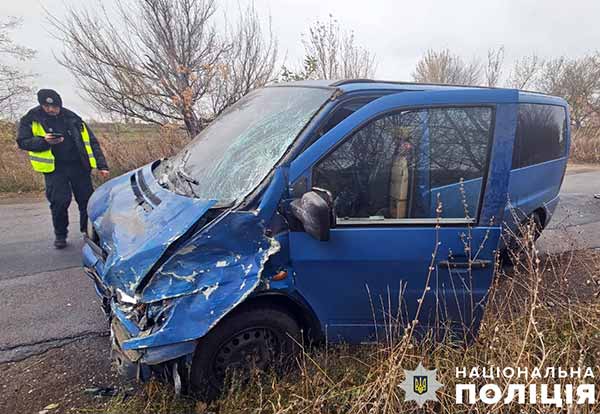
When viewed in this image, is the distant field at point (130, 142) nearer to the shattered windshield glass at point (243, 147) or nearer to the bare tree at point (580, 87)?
the shattered windshield glass at point (243, 147)

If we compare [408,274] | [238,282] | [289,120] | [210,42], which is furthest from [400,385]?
[210,42]

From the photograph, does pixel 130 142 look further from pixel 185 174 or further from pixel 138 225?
pixel 138 225

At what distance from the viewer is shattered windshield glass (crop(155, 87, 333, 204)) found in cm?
218

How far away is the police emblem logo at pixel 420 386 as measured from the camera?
1.80 metres

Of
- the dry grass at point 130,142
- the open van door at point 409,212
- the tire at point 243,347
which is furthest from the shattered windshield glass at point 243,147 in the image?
the dry grass at point 130,142

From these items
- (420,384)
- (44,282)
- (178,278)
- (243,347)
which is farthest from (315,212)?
(44,282)

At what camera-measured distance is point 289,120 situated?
2.37m

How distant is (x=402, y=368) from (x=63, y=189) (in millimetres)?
4563

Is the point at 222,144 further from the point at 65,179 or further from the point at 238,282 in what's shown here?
the point at 65,179

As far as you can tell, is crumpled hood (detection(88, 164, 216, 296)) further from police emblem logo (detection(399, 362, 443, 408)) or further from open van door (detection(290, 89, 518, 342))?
police emblem logo (detection(399, 362, 443, 408))

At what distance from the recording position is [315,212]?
5.98 ft

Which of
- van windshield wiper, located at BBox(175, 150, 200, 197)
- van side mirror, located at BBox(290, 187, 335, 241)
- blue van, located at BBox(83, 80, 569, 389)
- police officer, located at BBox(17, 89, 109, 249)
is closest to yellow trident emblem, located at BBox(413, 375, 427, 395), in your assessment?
blue van, located at BBox(83, 80, 569, 389)

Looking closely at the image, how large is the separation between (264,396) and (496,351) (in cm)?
140

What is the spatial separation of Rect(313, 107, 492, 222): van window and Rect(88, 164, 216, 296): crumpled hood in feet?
2.90
